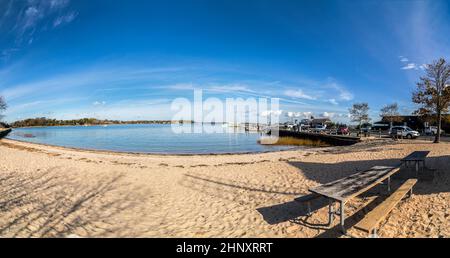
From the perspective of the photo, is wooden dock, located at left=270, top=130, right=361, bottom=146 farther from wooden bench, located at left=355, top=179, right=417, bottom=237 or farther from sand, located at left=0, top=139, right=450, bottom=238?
wooden bench, located at left=355, top=179, right=417, bottom=237

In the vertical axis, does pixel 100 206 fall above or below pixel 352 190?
below

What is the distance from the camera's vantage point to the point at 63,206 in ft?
22.4

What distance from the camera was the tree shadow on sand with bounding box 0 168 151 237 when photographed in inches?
207

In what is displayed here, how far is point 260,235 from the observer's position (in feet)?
16.1

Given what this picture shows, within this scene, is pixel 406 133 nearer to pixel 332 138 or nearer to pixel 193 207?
pixel 332 138

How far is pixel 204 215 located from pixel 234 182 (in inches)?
151

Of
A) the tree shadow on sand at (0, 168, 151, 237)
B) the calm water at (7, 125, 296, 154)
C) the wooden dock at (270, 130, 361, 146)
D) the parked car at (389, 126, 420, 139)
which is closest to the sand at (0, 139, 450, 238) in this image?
the tree shadow on sand at (0, 168, 151, 237)

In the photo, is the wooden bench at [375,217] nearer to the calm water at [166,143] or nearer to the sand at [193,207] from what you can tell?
the sand at [193,207]

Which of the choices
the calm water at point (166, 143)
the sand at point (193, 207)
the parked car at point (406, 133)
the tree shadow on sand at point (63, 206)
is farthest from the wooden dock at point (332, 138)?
the tree shadow on sand at point (63, 206)

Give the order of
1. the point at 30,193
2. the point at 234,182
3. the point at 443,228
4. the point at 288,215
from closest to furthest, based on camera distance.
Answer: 1. the point at 443,228
2. the point at 288,215
3. the point at 30,193
4. the point at 234,182

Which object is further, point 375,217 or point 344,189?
point 344,189

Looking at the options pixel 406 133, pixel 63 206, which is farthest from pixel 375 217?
pixel 406 133

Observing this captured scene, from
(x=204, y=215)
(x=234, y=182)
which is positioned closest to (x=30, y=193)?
(x=204, y=215)

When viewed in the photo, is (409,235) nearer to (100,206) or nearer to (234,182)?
(234,182)
